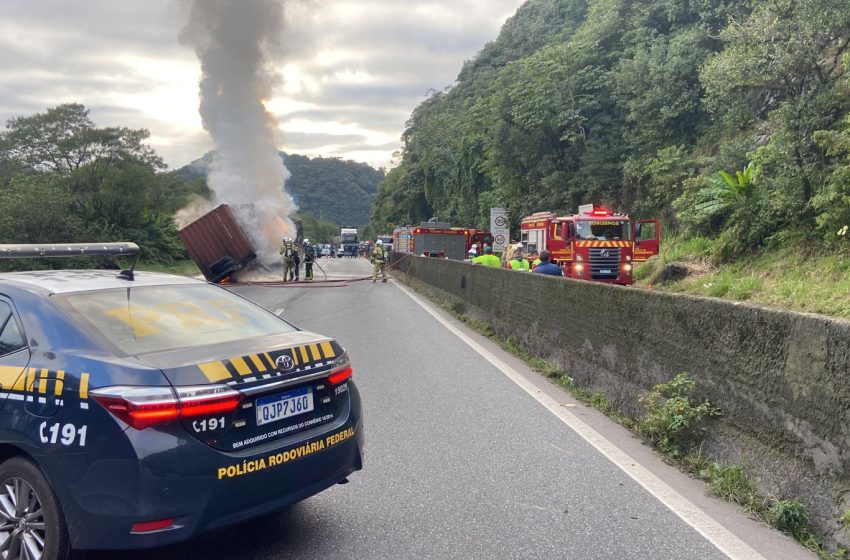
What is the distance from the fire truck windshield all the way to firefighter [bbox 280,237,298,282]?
483 inches

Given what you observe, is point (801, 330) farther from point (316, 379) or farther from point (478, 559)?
point (316, 379)

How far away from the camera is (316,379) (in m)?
3.87

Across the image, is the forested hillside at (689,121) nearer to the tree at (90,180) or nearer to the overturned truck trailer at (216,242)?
the overturned truck trailer at (216,242)

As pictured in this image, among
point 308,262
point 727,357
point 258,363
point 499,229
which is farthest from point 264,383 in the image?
point 308,262

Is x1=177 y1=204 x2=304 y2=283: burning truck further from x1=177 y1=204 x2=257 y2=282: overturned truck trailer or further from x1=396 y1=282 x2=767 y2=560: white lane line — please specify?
x1=396 y1=282 x2=767 y2=560: white lane line

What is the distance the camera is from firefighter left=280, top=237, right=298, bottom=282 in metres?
26.8

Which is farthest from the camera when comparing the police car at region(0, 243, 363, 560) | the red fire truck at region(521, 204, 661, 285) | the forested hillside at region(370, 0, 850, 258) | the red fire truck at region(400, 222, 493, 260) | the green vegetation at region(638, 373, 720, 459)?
the red fire truck at region(400, 222, 493, 260)

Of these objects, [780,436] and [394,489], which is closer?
[780,436]

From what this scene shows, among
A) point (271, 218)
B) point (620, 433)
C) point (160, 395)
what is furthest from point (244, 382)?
point (271, 218)

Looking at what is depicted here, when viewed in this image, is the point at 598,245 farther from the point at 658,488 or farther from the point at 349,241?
the point at 349,241

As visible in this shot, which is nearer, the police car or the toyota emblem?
the police car

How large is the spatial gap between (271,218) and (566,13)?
132 feet

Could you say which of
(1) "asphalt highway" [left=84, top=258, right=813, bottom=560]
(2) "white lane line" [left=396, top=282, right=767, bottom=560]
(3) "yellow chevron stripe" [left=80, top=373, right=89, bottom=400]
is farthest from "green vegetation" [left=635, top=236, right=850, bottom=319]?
(3) "yellow chevron stripe" [left=80, top=373, right=89, bottom=400]

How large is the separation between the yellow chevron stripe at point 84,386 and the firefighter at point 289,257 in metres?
23.9
